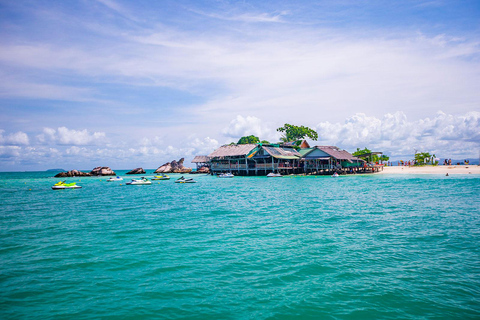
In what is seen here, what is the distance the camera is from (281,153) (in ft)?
197

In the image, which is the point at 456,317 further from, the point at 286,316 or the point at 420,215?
the point at 420,215

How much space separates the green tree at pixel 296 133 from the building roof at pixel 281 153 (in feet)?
54.5

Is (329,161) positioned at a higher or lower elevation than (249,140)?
lower

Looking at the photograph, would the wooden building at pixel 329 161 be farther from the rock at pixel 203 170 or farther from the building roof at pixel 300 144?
the rock at pixel 203 170

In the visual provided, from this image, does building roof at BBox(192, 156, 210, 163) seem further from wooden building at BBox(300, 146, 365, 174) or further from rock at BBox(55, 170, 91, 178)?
wooden building at BBox(300, 146, 365, 174)

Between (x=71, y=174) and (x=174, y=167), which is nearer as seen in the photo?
(x=71, y=174)

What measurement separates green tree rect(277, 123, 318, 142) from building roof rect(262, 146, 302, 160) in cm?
1660

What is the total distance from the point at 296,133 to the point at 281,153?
22.6m

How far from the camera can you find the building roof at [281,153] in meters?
58.0

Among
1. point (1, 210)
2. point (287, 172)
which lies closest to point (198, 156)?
point (287, 172)

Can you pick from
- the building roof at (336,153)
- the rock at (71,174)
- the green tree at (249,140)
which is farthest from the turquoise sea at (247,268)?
the rock at (71,174)

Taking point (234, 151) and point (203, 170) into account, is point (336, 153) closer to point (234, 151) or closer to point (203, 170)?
point (234, 151)

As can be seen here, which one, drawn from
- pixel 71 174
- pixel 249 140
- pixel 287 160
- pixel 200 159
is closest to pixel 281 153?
pixel 287 160

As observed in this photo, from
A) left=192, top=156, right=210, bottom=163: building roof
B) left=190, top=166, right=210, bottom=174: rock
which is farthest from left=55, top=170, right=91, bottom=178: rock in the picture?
left=190, top=166, right=210, bottom=174: rock
